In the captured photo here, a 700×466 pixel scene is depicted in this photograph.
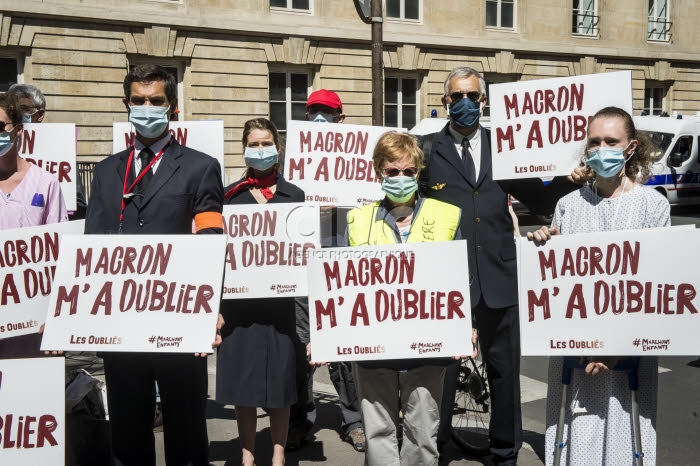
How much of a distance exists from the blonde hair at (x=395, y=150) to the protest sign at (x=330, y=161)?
1.92 metres

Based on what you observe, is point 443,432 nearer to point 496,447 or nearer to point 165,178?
point 496,447

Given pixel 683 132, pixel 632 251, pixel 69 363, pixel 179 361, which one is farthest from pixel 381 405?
pixel 683 132

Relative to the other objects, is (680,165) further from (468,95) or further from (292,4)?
(468,95)

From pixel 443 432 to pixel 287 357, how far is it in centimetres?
103

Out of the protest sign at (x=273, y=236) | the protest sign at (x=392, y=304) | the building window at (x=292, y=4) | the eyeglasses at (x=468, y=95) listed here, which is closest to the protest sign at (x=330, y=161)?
the protest sign at (x=273, y=236)

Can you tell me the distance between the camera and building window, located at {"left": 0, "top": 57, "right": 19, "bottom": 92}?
16.0m

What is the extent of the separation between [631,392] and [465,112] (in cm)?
170

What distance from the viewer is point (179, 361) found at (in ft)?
10.5

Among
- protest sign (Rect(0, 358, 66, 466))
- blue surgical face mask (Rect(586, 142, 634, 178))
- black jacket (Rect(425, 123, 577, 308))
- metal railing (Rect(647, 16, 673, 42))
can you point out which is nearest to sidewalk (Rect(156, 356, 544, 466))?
black jacket (Rect(425, 123, 577, 308))

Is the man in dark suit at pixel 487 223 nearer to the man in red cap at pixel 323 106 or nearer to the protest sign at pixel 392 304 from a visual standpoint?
the protest sign at pixel 392 304

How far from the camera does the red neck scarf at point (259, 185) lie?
418 cm

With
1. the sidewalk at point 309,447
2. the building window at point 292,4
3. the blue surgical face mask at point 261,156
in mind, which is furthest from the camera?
the building window at point 292,4

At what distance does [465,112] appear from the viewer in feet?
13.2

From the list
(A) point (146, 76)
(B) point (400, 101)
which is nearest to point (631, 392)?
(A) point (146, 76)
